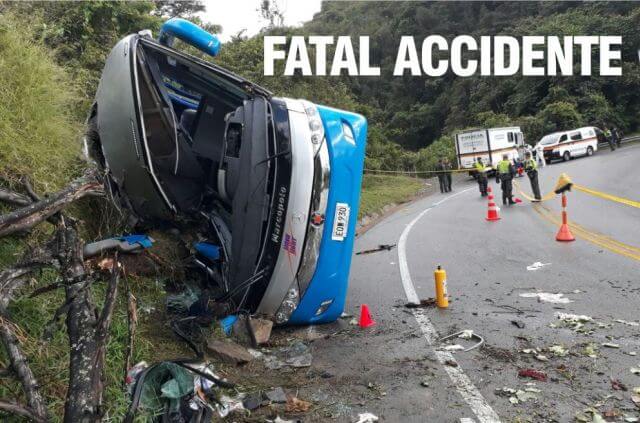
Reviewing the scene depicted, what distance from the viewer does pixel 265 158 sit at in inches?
187

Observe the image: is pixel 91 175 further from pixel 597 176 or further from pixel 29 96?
pixel 597 176

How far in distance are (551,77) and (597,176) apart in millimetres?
24156

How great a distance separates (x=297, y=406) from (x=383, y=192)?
63.2 feet

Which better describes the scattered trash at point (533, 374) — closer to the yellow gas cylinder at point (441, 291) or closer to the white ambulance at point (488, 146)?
the yellow gas cylinder at point (441, 291)

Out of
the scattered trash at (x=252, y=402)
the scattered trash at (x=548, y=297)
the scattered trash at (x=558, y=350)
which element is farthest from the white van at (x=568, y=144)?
the scattered trash at (x=252, y=402)

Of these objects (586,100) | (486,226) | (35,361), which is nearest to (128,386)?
(35,361)

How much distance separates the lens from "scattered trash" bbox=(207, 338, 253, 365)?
4.13 metres

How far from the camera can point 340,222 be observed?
15.9ft

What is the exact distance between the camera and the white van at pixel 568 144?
2922 centimetres

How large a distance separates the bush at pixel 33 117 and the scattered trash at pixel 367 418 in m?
3.25

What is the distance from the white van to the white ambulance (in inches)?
62.4

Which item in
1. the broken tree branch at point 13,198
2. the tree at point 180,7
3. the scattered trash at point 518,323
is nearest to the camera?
the broken tree branch at point 13,198

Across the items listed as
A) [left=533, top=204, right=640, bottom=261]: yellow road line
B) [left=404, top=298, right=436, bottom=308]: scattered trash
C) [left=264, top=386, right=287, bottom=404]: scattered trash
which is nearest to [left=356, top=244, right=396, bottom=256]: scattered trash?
[left=533, top=204, right=640, bottom=261]: yellow road line

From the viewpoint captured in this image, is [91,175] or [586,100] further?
[586,100]
